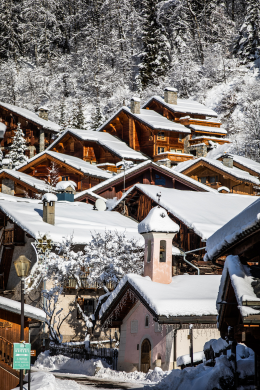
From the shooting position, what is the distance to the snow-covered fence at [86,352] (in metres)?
22.5

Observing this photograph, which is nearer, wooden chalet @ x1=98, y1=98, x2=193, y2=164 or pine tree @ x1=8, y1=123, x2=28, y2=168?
wooden chalet @ x1=98, y1=98, x2=193, y2=164

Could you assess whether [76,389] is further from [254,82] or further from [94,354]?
[254,82]

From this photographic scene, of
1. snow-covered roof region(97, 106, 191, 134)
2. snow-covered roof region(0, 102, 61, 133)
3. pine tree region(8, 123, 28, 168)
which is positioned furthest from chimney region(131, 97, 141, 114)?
pine tree region(8, 123, 28, 168)

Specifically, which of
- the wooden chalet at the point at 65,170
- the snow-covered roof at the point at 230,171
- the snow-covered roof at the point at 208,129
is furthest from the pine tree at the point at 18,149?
the snow-covered roof at the point at 230,171

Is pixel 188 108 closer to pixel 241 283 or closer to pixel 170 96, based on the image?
pixel 170 96

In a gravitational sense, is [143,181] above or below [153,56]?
below

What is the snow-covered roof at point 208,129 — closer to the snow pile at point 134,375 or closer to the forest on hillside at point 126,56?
the forest on hillside at point 126,56

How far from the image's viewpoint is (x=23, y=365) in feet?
41.5

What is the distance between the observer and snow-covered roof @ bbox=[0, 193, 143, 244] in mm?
27734

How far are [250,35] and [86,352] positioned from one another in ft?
199

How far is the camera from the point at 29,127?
70062 mm

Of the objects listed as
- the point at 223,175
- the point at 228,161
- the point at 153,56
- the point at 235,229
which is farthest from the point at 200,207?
the point at 153,56

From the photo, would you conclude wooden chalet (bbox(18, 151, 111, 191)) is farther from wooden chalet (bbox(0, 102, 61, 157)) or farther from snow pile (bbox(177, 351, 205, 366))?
snow pile (bbox(177, 351, 205, 366))

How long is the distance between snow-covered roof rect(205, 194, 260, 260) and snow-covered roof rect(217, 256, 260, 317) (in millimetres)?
307
